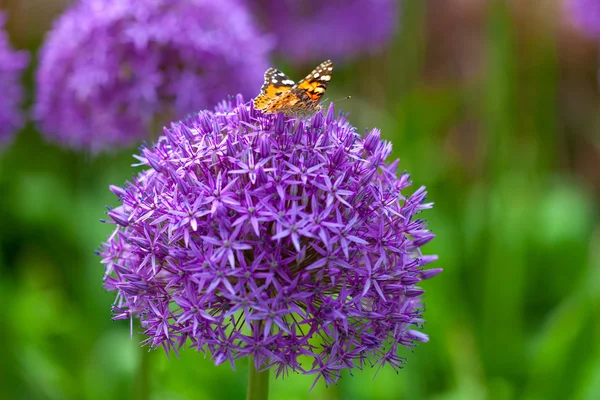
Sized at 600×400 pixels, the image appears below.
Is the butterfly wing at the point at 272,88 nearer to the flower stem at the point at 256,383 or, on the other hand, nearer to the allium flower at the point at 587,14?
the flower stem at the point at 256,383

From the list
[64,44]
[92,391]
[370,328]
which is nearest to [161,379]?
[92,391]

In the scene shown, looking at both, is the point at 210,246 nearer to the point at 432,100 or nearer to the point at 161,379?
the point at 161,379

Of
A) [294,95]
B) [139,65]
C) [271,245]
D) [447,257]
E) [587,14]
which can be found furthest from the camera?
[447,257]

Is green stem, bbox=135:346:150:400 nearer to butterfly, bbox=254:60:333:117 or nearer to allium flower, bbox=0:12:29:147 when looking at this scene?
butterfly, bbox=254:60:333:117

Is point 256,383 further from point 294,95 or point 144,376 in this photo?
point 144,376

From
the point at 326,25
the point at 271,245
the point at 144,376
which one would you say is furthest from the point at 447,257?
the point at 271,245

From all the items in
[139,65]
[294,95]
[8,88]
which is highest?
[8,88]

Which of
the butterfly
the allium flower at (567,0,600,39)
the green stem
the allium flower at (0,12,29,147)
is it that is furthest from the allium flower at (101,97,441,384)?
the allium flower at (567,0,600,39)
